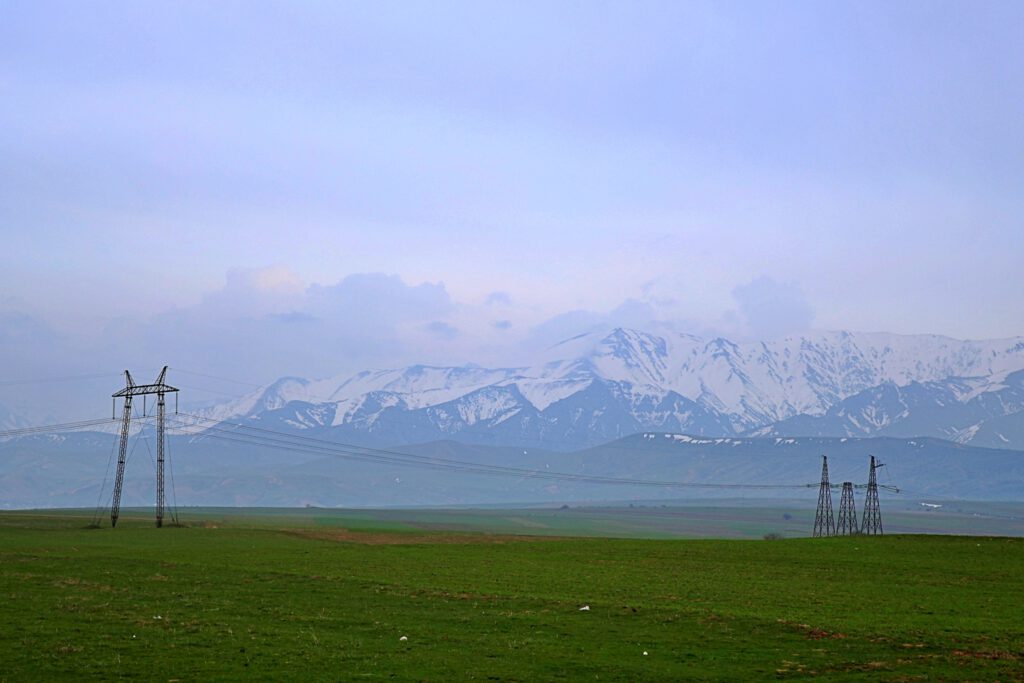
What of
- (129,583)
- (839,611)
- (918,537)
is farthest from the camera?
(918,537)

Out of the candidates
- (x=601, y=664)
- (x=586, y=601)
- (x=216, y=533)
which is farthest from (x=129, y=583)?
(x=216, y=533)

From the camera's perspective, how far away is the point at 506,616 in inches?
1849

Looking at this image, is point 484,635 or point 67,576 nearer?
point 484,635

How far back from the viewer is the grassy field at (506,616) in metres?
34.4

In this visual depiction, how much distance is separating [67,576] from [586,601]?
97.3 ft

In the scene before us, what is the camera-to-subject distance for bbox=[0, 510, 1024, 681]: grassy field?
34.4 metres

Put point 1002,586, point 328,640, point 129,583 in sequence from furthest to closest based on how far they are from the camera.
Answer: point 1002,586
point 129,583
point 328,640

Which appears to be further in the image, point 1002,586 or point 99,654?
point 1002,586

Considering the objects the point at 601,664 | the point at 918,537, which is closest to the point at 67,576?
the point at 601,664

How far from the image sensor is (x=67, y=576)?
6272 centimetres

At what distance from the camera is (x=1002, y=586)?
64.8 m

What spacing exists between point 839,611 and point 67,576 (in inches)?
1616

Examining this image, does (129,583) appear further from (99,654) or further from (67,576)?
(99,654)

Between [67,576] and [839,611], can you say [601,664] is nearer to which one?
[839,611]
